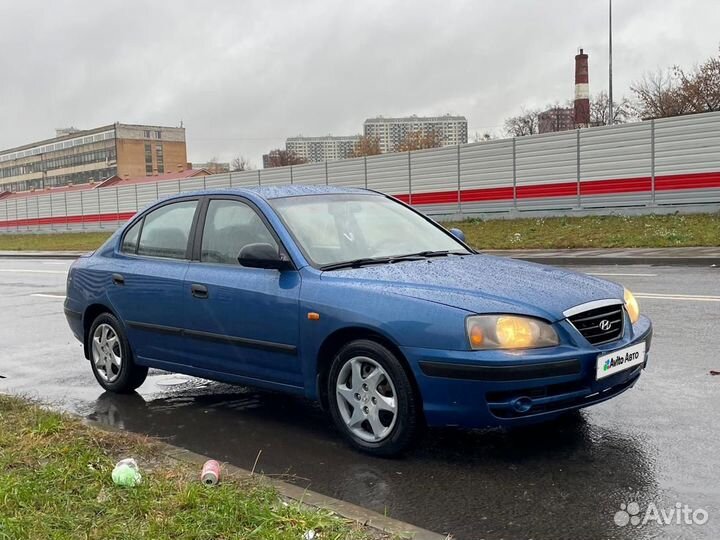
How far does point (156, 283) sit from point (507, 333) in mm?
2835

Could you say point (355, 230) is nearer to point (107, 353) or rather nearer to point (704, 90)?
point (107, 353)

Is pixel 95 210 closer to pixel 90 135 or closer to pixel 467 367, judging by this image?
pixel 467 367

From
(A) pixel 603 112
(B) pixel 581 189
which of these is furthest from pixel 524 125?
(B) pixel 581 189

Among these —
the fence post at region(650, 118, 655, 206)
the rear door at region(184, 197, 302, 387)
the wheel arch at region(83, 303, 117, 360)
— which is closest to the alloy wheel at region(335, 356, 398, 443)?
the rear door at region(184, 197, 302, 387)

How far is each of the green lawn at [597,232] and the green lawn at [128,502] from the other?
602 inches

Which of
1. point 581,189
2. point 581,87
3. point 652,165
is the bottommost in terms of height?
point 581,189

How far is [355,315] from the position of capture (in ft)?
13.9

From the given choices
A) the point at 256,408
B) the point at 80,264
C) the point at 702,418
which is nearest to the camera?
the point at 702,418

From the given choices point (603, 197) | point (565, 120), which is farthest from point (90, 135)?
point (603, 197)

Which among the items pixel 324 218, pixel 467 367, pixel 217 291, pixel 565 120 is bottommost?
pixel 467 367

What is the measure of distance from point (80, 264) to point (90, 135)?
131 meters

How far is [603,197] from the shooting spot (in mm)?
23859

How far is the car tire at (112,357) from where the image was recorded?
6.00m

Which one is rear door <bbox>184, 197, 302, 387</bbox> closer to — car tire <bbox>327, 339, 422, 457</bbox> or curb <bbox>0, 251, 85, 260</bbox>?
car tire <bbox>327, 339, 422, 457</bbox>
